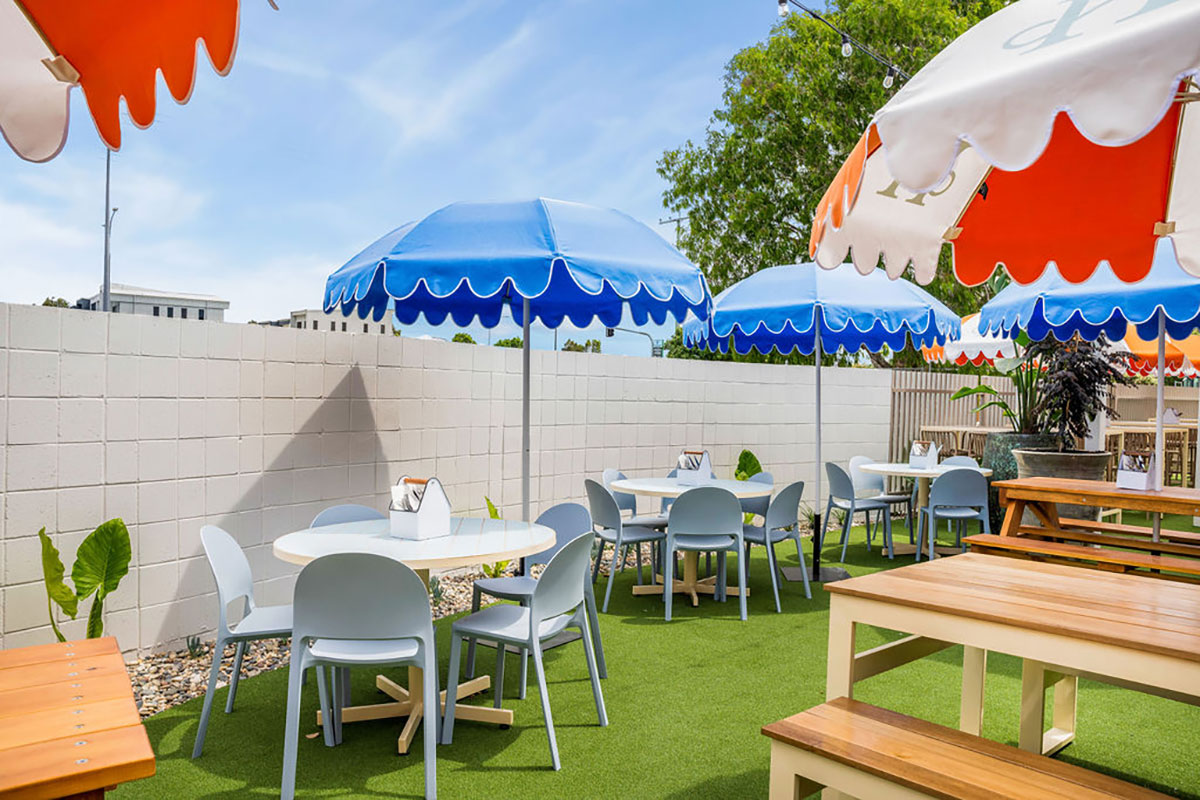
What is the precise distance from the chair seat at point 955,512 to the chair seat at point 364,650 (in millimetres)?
5195

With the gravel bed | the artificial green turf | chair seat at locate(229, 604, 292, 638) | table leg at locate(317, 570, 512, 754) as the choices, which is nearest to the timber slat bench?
the artificial green turf

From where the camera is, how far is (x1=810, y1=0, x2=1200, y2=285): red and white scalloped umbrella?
1.77 meters

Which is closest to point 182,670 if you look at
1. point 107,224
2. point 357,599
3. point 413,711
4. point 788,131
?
point 413,711

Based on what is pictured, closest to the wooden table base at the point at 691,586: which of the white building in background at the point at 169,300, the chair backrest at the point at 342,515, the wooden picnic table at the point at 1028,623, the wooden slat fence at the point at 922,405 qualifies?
the chair backrest at the point at 342,515

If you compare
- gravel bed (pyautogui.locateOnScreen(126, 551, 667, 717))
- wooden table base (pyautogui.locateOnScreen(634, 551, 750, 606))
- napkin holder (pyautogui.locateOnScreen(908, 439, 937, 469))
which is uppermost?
napkin holder (pyautogui.locateOnScreen(908, 439, 937, 469))

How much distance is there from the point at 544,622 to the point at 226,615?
1.26m

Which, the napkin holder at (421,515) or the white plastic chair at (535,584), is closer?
the napkin holder at (421,515)

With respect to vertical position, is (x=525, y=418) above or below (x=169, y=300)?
below

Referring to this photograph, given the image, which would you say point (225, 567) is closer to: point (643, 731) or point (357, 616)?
point (357, 616)

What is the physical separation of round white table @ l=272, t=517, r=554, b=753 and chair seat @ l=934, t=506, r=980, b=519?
4291 millimetres

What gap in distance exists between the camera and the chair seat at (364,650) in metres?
2.81

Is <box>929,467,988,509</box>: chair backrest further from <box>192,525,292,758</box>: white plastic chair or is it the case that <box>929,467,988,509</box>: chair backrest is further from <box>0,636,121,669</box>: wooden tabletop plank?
<box>0,636,121,669</box>: wooden tabletop plank

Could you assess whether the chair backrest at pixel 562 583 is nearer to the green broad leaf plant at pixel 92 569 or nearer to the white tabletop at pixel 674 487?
the green broad leaf plant at pixel 92 569

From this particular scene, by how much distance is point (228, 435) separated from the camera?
454cm
